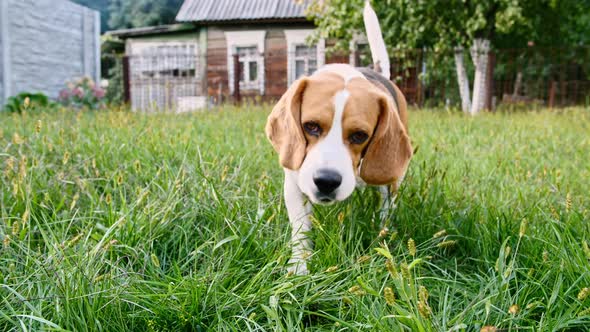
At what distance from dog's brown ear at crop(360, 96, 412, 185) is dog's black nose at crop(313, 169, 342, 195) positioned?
31cm

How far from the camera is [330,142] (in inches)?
85.0

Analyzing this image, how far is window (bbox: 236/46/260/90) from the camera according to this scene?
60.0ft

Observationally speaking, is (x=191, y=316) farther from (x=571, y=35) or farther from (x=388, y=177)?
(x=571, y=35)

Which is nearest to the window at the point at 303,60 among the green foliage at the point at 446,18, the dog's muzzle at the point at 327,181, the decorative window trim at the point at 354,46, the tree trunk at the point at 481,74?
the decorative window trim at the point at 354,46

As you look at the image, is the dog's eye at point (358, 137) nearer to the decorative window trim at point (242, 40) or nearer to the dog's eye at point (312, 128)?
the dog's eye at point (312, 128)

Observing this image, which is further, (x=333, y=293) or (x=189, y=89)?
(x=189, y=89)

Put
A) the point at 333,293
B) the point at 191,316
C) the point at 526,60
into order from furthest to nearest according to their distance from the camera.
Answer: the point at 526,60 < the point at 333,293 < the point at 191,316

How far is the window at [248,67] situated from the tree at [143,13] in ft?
58.8

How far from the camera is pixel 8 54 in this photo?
10875mm

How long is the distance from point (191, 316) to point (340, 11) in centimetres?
1116

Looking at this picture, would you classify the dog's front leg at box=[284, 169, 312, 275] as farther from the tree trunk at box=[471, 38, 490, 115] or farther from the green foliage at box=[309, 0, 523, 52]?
the tree trunk at box=[471, 38, 490, 115]

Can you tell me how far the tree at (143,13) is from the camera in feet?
115

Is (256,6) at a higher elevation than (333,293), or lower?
higher

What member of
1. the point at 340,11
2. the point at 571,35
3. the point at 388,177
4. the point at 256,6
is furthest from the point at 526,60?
the point at 388,177
